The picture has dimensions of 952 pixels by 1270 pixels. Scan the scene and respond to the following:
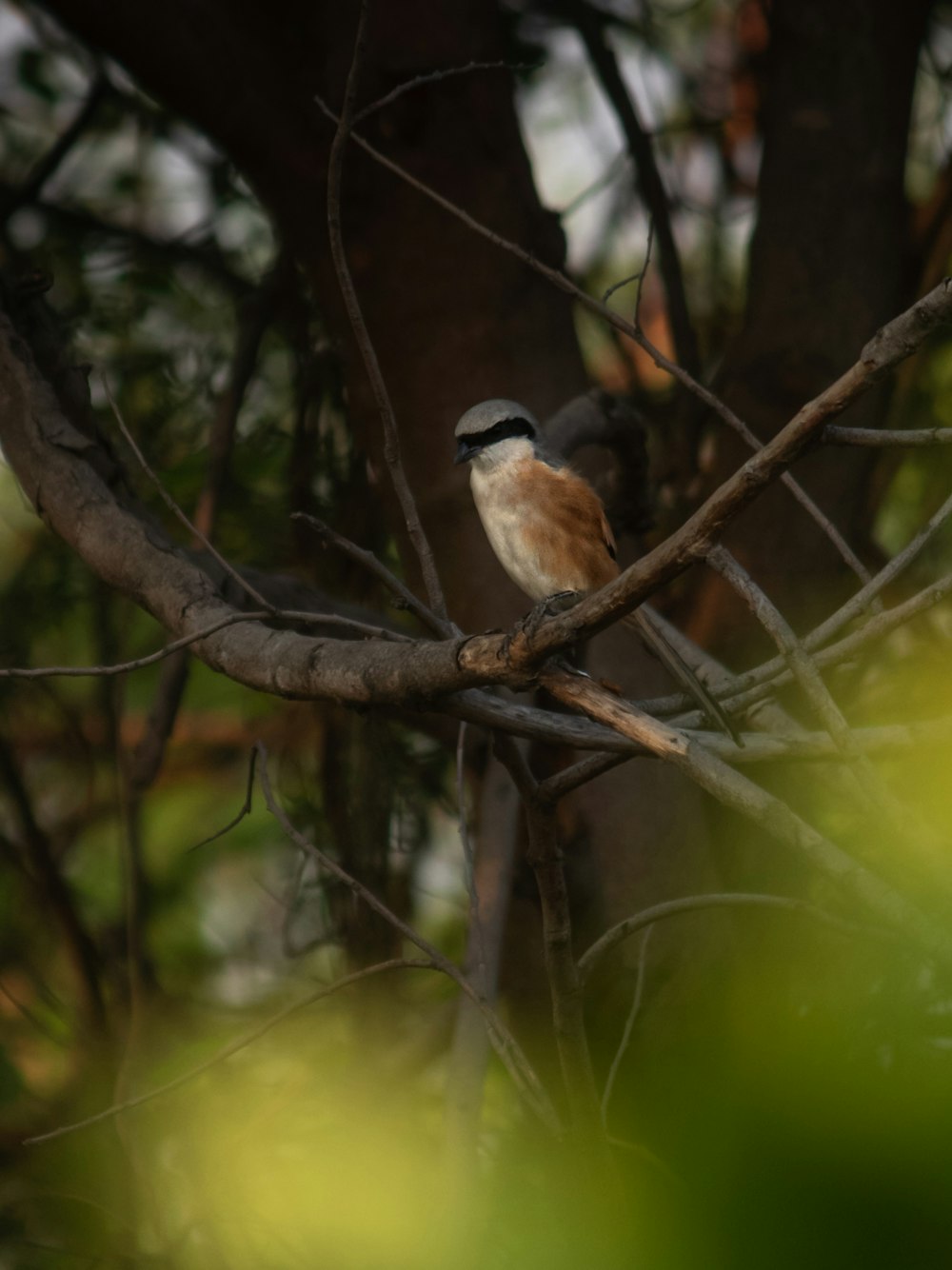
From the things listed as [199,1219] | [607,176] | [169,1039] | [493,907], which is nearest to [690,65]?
[607,176]

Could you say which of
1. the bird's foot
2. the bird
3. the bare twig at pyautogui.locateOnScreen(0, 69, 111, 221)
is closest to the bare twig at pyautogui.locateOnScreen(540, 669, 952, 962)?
the bird's foot

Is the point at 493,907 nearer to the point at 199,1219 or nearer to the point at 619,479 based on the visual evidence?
the point at 199,1219

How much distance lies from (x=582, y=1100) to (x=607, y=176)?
3486 millimetres

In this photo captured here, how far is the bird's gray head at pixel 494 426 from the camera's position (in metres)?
2.91

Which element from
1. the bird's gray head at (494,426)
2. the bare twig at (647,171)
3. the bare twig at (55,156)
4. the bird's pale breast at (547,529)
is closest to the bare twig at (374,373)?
the bird's pale breast at (547,529)

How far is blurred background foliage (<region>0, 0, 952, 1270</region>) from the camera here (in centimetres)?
310

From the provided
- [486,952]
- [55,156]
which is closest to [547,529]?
[486,952]

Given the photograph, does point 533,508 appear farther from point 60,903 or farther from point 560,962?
point 60,903

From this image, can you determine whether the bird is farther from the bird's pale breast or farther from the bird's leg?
the bird's leg

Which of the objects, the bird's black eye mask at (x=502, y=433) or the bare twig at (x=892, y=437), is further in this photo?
the bird's black eye mask at (x=502, y=433)

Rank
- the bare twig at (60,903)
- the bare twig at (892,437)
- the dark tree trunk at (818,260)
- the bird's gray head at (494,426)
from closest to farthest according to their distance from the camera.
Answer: the bare twig at (892,437) → the bird's gray head at (494,426) → the dark tree trunk at (818,260) → the bare twig at (60,903)

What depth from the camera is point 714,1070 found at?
868mm

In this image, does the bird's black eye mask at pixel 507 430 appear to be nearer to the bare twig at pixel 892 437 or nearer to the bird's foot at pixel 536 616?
the bird's foot at pixel 536 616

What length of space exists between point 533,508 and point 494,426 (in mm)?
276
